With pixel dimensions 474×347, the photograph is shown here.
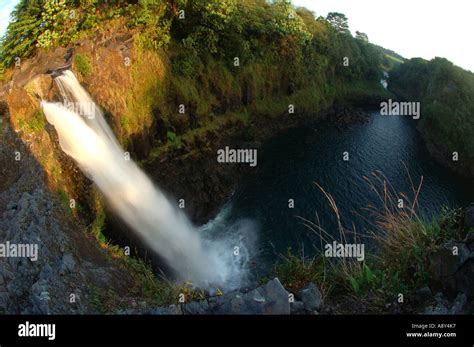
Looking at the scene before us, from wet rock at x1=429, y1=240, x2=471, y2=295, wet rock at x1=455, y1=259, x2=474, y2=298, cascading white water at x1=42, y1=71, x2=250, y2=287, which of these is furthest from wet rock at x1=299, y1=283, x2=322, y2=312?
cascading white water at x1=42, y1=71, x2=250, y2=287

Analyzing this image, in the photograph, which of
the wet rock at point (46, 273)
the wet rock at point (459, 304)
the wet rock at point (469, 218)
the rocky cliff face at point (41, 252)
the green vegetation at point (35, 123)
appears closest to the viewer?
the wet rock at point (459, 304)

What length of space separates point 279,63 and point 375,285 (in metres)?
35.0

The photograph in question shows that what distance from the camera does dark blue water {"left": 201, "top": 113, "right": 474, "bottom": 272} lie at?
2385 cm

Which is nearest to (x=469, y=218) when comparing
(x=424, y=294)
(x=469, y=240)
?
(x=469, y=240)

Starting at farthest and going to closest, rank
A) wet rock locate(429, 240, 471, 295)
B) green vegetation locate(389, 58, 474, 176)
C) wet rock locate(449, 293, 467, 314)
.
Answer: green vegetation locate(389, 58, 474, 176)
wet rock locate(429, 240, 471, 295)
wet rock locate(449, 293, 467, 314)

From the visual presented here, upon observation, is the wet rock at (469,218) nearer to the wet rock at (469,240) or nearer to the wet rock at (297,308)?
the wet rock at (469,240)
